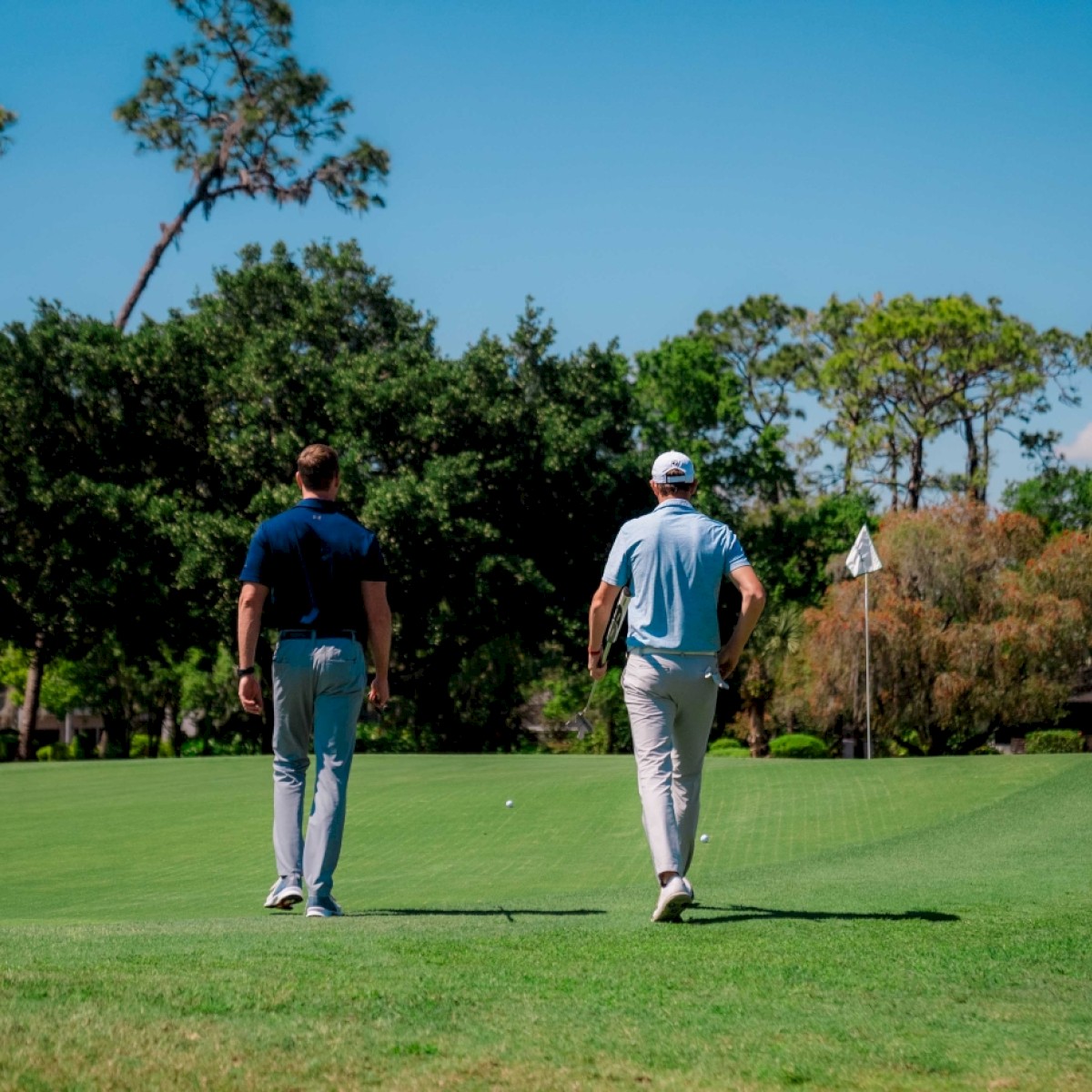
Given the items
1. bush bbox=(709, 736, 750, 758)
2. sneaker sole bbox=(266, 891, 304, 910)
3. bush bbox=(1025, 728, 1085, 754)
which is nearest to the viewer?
sneaker sole bbox=(266, 891, 304, 910)

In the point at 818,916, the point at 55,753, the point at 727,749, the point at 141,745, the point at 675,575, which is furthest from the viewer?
the point at 141,745

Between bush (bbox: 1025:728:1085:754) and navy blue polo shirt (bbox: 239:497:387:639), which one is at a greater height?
navy blue polo shirt (bbox: 239:497:387:639)

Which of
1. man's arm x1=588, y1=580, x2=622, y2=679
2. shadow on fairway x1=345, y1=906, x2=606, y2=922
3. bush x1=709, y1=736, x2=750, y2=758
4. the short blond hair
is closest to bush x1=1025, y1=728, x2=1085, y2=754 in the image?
A: bush x1=709, y1=736, x2=750, y2=758

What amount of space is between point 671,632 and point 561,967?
2237 mm

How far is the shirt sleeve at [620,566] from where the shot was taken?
270 inches

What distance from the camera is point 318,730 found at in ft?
22.9

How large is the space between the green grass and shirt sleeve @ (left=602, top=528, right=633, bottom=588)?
1.54 metres

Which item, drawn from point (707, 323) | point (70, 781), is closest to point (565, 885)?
point (70, 781)

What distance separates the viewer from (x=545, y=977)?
4.64 metres

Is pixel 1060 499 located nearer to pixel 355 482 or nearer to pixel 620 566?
pixel 355 482

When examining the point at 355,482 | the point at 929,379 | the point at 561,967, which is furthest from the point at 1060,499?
the point at 561,967

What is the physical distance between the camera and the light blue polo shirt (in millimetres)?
6766

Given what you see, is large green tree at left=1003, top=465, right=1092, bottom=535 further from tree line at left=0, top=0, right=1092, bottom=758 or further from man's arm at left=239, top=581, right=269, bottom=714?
man's arm at left=239, top=581, right=269, bottom=714

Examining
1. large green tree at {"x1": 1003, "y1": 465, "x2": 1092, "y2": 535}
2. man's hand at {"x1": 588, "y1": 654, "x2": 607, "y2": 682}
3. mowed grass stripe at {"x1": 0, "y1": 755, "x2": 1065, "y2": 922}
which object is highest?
large green tree at {"x1": 1003, "y1": 465, "x2": 1092, "y2": 535}
